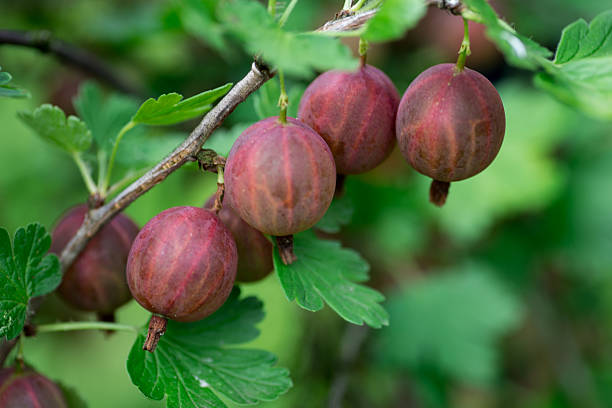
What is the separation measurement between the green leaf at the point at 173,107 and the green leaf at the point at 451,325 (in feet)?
5.33

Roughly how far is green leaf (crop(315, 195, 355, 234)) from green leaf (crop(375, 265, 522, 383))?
1.31 meters

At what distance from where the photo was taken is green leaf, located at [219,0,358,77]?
709mm

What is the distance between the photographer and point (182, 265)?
0.88 meters

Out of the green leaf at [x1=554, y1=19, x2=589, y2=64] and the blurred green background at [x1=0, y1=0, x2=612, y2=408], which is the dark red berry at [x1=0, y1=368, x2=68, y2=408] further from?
the blurred green background at [x1=0, y1=0, x2=612, y2=408]

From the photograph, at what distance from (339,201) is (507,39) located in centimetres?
52

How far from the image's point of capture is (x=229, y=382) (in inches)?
41.4

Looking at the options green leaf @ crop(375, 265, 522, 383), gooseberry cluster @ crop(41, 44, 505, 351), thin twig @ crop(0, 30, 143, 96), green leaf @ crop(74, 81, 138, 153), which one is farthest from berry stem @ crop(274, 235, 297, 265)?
green leaf @ crop(375, 265, 522, 383)

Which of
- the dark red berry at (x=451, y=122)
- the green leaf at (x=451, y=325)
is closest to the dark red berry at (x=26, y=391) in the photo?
the dark red berry at (x=451, y=122)

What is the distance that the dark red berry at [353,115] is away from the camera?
97 centimetres

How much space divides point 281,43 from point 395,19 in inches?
5.6

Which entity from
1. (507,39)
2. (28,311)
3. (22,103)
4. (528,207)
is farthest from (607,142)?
(22,103)

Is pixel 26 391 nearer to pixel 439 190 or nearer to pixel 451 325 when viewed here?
pixel 439 190

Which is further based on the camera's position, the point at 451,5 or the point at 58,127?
the point at 58,127

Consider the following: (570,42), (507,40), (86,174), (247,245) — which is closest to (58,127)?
(86,174)
